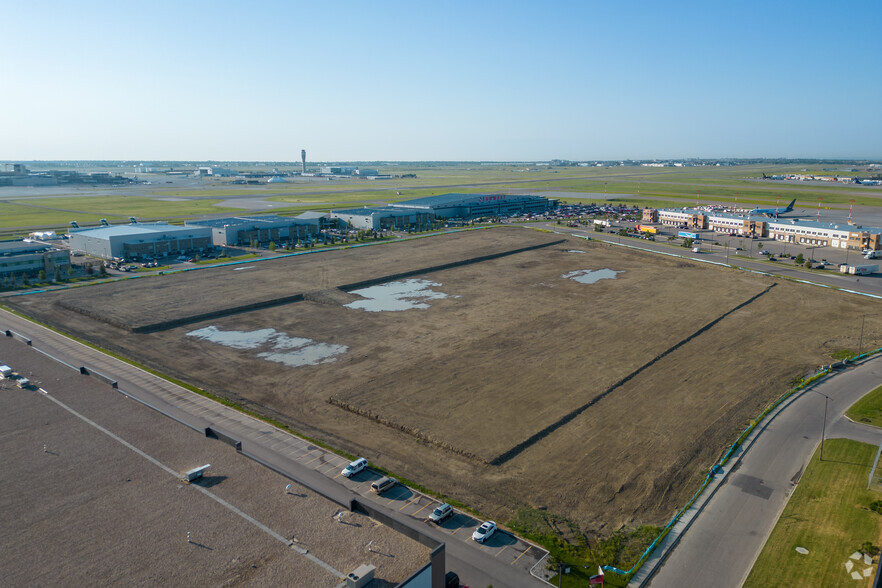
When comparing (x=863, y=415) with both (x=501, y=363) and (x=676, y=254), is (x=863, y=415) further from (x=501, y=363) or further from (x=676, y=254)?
(x=676, y=254)

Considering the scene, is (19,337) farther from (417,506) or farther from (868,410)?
(868,410)

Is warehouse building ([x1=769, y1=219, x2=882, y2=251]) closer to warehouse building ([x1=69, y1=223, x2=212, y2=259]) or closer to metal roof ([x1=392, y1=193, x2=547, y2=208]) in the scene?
metal roof ([x1=392, y1=193, x2=547, y2=208])

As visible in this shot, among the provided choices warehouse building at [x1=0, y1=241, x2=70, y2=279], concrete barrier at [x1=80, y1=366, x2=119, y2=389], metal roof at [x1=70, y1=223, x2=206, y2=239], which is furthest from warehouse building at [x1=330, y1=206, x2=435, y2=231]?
concrete barrier at [x1=80, y1=366, x2=119, y2=389]

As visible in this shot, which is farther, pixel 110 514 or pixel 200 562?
pixel 110 514

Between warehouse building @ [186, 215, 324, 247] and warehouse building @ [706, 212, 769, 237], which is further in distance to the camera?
warehouse building @ [706, 212, 769, 237]

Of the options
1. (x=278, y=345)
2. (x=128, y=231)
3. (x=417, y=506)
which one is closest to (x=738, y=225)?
(x=278, y=345)

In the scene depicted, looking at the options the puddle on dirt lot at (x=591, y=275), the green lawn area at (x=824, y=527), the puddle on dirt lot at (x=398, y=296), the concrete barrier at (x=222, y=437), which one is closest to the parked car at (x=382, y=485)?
the concrete barrier at (x=222, y=437)

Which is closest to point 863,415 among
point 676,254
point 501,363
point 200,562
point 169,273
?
point 501,363
